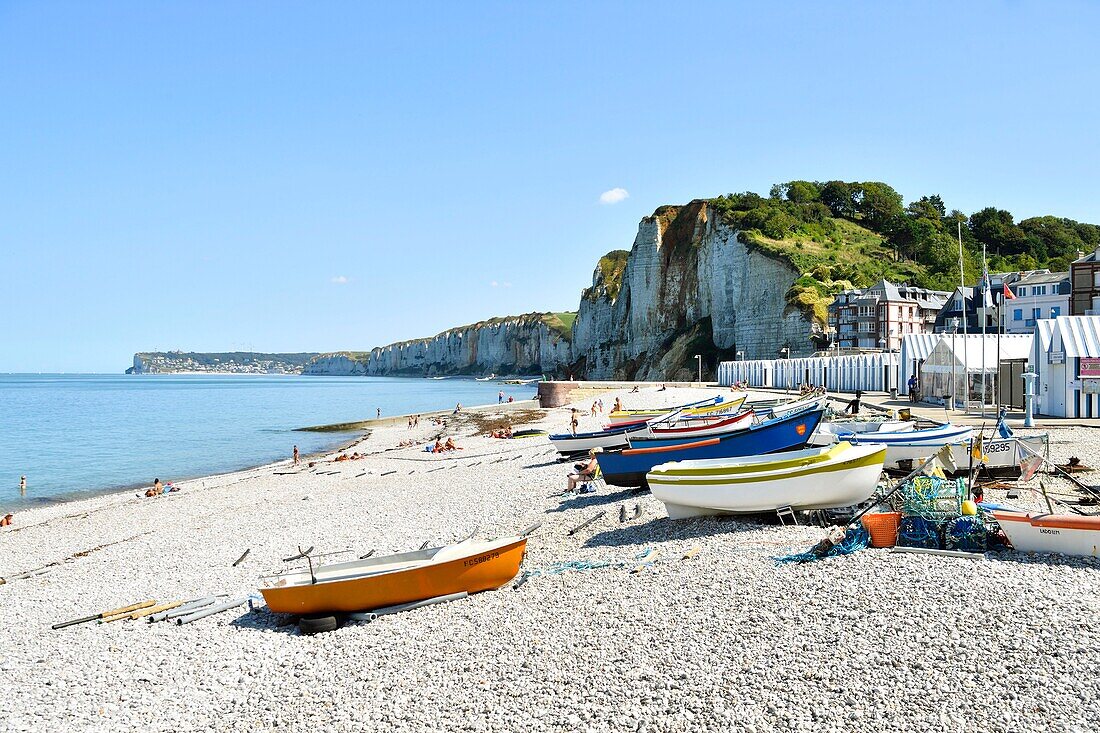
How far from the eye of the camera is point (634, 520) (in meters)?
14.0

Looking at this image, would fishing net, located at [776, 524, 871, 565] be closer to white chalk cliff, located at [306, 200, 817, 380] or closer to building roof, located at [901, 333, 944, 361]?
building roof, located at [901, 333, 944, 361]

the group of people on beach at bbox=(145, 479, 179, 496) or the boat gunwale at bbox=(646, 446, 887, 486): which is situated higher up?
the boat gunwale at bbox=(646, 446, 887, 486)

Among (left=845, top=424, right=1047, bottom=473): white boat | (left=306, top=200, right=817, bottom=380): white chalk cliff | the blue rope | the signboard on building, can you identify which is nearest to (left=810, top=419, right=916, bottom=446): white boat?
(left=845, top=424, right=1047, bottom=473): white boat

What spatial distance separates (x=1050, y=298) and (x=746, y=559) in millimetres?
69158

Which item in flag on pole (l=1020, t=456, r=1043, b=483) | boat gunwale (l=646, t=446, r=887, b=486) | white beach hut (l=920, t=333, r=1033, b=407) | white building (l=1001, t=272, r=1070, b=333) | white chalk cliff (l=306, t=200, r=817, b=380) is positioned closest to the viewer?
boat gunwale (l=646, t=446, r=887, b=486)

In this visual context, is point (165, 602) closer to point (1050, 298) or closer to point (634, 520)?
point (634, 520)

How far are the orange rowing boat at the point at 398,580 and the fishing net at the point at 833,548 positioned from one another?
3.78m

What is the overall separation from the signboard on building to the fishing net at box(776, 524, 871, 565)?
2138 cm

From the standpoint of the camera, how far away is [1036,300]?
222 ft

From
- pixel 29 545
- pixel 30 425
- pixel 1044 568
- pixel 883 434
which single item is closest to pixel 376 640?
pixel 1044 568

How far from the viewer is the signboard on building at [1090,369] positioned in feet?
85.9

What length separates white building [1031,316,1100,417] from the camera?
26234mm

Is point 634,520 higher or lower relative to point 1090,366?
lower

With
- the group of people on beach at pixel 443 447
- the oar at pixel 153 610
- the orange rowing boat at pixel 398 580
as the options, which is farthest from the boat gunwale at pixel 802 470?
the group of people on beach at pixel 443 447
